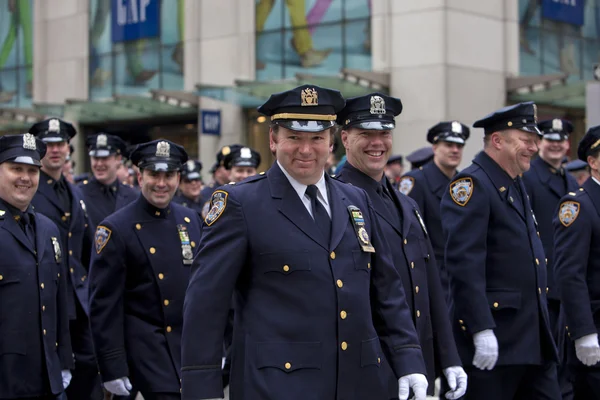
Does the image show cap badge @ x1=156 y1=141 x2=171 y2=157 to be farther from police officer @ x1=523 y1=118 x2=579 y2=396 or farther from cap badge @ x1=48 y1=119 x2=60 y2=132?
police officer @ x1=523 y1=118 x2=579 y2=396

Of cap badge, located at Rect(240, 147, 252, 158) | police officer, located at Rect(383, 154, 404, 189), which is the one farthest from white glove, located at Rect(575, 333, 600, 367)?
police officer, located at Rect(383, 154, 404, 189)

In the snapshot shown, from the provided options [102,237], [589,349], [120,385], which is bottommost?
[120,385]

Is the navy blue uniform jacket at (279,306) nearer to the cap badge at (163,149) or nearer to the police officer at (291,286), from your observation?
the police officer at (291,286)

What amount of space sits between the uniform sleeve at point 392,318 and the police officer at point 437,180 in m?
4.31

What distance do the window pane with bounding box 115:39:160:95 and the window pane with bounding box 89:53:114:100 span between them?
0.32 meters

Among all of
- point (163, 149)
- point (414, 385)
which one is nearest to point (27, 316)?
point (163, 149)

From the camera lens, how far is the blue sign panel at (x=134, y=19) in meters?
30.0

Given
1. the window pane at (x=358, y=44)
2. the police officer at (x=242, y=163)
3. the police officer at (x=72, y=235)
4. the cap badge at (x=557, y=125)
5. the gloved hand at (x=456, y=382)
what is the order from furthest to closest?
the window pane at (x=358, y=44), the police officer at (x=242, y=163), the cap badge at (x=557, y=125), the police officer at (x=72, y=235), the gloved hand at (x=456, y=382)

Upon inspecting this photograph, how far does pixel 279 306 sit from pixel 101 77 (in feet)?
92.4

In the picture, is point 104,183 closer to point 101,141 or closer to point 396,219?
point 101,141

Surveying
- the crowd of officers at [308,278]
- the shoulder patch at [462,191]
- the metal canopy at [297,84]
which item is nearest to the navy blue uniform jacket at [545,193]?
the crowd of officers at [308,278]

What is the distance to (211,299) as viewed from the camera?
15.1 feet

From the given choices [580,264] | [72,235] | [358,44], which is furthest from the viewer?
[358,44]

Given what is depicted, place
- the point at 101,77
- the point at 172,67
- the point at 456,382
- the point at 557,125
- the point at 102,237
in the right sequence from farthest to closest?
the point at 101,77 < the point at 172,67 < the point at 557,125 < the point at 102,237 < the point at 456,382
